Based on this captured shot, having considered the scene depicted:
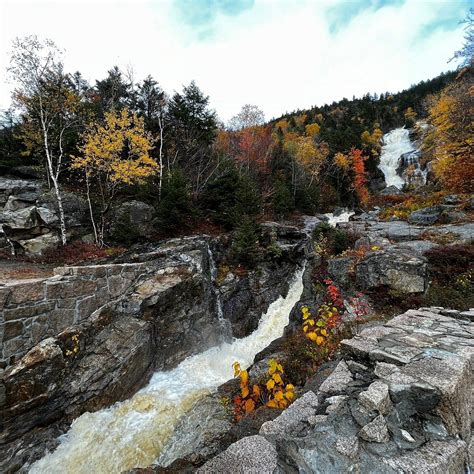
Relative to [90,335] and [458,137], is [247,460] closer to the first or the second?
[90,335]

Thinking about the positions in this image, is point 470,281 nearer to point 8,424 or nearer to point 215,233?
point 215,233

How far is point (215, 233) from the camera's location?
14781mm

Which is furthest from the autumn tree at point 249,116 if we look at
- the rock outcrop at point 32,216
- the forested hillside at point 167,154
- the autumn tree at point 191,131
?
the rock outcrop at point 32,216

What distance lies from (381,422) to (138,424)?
270 inches

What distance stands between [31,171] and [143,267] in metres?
14.1

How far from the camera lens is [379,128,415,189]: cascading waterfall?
120 feet

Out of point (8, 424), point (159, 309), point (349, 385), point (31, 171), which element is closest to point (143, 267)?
point (159, 309)

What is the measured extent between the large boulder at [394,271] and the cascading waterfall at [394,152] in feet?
106

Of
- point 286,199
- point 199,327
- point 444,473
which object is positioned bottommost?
point 199,327

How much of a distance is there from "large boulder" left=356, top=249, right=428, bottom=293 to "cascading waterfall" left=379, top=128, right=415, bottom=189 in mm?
32397

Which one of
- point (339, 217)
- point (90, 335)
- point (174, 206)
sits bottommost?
point (90, 335)

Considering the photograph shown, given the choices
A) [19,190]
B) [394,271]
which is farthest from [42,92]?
[394,271]

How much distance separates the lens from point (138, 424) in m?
6.51

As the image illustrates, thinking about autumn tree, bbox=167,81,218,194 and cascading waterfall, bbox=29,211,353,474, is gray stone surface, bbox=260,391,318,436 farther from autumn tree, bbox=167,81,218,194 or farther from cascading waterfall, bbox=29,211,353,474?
autumn tree, bbox=167,81,218,194
